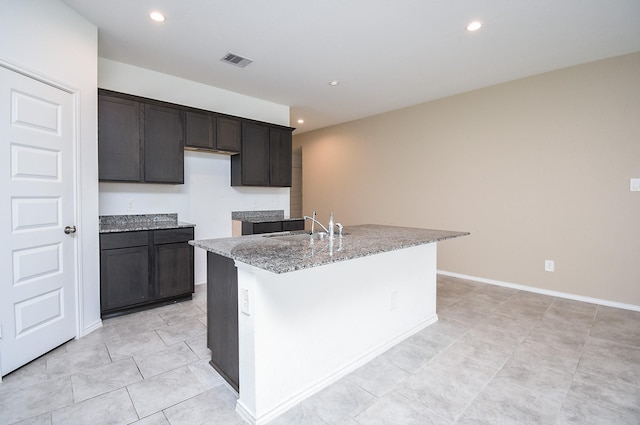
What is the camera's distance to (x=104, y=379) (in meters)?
2.00

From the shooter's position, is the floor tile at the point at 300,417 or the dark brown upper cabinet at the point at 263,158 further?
the dark brown upper cabinet at the point at 263,158

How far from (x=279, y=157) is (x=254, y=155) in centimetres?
46

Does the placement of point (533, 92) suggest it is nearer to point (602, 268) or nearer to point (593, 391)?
point (602, 268)

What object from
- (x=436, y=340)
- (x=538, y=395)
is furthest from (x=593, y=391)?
(x=436, y=340)

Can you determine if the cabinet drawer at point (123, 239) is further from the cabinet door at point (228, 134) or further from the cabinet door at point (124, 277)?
the cabinet door at point (228, 134)

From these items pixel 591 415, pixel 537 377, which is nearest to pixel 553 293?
pixel 537 377

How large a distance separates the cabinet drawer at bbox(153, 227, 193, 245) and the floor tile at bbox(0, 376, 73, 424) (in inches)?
59.5

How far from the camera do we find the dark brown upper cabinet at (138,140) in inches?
121

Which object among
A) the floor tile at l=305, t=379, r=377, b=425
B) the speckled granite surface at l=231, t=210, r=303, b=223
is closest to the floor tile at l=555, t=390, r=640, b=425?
the floor tile at l=305, t=379, r=377, b=425

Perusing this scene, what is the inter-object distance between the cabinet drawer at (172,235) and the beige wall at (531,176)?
3.36 metres

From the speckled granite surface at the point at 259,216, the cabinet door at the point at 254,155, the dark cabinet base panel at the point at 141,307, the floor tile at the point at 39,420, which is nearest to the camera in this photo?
the floor tile at the point at 39,420

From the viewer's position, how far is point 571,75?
3.54m

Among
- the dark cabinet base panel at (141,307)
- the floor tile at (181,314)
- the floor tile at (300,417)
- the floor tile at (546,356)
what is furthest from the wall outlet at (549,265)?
the dark cabinet base panel at (141,307)

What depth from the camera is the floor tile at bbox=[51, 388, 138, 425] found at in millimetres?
1621
